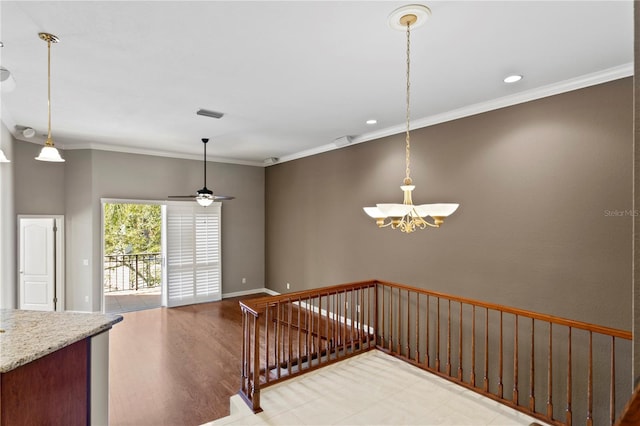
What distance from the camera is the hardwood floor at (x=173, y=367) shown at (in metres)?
3.20

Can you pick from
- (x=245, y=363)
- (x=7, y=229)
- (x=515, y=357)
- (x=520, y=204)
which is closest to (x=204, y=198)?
(x=7, y=229)

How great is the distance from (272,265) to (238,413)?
499cm

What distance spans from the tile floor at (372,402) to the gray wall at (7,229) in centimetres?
391

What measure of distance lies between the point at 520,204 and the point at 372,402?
101 inches

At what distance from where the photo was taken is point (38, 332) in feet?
5.48

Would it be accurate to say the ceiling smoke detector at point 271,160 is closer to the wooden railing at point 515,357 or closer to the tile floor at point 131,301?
the tile floor at point 131,301

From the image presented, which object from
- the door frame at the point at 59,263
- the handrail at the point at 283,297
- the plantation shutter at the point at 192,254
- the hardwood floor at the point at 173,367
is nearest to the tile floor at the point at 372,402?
the hardwood floor at the point at 173,367

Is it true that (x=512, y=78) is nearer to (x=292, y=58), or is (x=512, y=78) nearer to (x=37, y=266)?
(x=292, y=58)

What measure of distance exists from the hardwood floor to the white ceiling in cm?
327

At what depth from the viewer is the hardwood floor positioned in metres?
3.20

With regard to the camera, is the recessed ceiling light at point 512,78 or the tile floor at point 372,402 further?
the recessed ceiling light at point 512,78

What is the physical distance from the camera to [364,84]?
3305 millimetres

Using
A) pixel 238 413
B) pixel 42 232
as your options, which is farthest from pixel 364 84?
pixel 42 232

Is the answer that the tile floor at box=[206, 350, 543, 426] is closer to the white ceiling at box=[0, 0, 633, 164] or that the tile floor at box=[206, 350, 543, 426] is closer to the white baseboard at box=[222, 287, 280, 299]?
the white ceiling at box=[0, 0, 633, 164]
